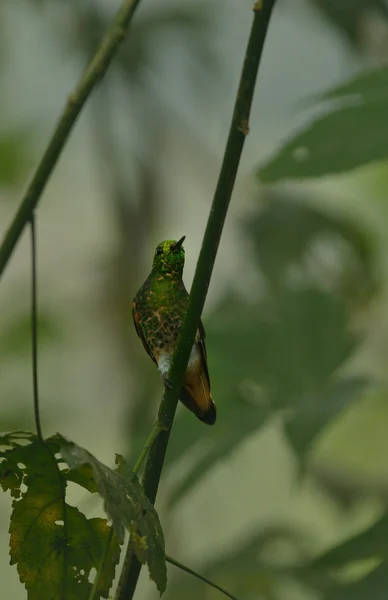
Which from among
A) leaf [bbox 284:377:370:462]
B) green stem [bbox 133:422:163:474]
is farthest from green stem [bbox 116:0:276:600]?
leaf [bbox 284:377:370:462]

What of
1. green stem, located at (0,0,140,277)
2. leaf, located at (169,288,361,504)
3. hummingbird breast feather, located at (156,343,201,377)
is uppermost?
leaf, located at (169,288,361,504)

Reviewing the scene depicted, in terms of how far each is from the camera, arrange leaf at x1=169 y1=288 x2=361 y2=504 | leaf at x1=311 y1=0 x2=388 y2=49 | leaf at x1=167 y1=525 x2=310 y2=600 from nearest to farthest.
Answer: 1. leaf at x1=169 y1=288 x2=361 y2=504
2. leaf at x1=167 y1=525 x2=310 y2=600
3. leaf at x1=311 y1=0 x2=388 y2=49

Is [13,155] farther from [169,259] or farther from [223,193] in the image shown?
[223,193]

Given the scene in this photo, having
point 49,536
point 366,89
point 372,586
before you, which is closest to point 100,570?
point 49,536

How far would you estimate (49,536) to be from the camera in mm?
688

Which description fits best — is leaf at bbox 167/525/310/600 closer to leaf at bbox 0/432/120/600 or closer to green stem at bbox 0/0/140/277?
leaf at bbox 0/432/120/600

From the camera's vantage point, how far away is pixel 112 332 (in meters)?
2.28

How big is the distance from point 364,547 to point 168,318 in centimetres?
37

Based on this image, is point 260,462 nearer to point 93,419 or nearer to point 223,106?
point 93,419

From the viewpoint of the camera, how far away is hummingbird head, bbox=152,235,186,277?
2.67ft

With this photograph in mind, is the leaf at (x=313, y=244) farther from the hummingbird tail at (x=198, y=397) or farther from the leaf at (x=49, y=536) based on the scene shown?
the leaf at (x=49, y=536)

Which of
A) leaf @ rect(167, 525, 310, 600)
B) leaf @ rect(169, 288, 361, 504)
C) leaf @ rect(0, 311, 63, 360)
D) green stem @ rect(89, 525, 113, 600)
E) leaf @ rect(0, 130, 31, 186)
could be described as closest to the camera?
green stem @ rect(89, 525, 113, 600)

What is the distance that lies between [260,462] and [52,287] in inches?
35.1

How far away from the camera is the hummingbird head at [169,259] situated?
0.81 metres
